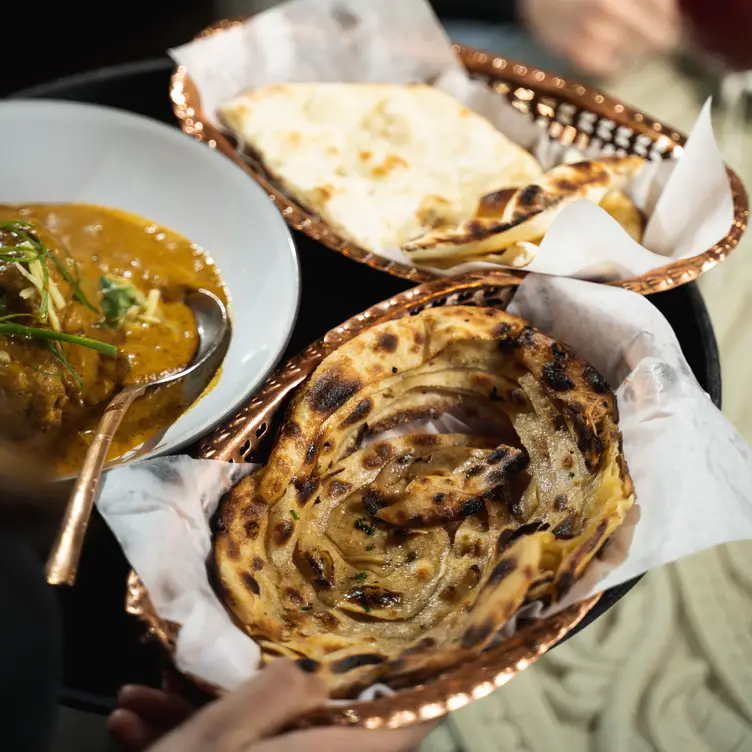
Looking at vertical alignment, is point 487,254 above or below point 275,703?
above

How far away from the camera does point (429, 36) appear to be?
2.52 meters

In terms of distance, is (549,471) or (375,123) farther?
(375,123)

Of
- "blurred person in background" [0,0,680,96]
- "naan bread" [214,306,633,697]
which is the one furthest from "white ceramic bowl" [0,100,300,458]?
"blurred person in background" [0,0,680,96]

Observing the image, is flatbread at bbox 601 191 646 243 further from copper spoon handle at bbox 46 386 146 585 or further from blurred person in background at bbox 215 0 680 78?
copper spoon handle at bbox 46 386 146 585

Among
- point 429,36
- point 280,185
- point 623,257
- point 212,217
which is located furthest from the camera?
point 429,36

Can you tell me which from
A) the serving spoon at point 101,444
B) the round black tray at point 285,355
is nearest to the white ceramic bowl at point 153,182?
the serving spoon at point 101,444

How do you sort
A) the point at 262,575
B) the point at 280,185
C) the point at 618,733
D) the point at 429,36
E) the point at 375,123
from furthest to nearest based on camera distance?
1. the point at 429,36
2. the point at 375,123
3. the point at 280,185
4. the point at 618,733
5. the point at 262,575

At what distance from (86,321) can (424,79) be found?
4.81 ft

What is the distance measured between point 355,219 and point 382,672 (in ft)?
4.04

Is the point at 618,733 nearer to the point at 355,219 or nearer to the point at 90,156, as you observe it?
the point at 355,219

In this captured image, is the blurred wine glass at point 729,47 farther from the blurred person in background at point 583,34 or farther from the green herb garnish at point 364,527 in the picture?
the green herb garnish at point 364,527

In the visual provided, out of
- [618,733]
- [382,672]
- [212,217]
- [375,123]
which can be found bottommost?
[618,733]

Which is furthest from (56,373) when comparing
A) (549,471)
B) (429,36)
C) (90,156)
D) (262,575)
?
(429,36)

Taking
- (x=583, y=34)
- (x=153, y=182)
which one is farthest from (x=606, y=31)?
(x=153, y=182)
